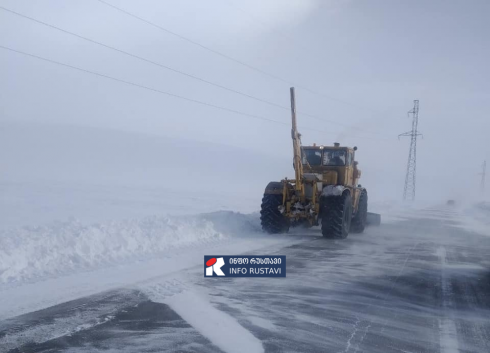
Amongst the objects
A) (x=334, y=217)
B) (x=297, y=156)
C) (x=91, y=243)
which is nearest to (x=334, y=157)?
(x=297, y=156)

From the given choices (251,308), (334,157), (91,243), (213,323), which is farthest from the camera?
(334,157)

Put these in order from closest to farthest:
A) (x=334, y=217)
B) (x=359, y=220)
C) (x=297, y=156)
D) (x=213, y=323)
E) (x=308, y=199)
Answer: (x=213, y=323) < (x=334, y=217) < (x=297, y=156) < (x=308, y=199) < (x=359, y=220)

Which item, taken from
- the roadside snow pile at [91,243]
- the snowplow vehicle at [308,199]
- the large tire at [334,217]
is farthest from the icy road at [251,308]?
the snowplow vehicle at [308,199]

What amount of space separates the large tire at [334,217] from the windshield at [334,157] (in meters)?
1.91

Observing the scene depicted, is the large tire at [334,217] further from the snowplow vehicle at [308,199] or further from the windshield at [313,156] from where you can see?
the windshield at [313,156]

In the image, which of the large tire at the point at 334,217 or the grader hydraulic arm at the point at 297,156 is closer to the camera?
the large tire at the point at 334,217

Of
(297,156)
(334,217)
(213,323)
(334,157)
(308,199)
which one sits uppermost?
(334,157)

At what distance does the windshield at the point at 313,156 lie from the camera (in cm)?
1595

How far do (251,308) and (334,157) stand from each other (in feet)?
33.6

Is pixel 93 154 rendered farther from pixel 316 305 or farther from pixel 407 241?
pixel 316 305

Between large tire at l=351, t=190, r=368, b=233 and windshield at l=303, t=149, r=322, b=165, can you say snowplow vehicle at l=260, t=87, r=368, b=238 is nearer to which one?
windshield at l=303, t=149, r=322, b=165

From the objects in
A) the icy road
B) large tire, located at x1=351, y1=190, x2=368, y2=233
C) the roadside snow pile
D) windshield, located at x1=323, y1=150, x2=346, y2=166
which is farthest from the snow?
large tire, located at x1=351, y1=190, x2=368, y2=233

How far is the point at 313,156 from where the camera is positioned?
1600cm

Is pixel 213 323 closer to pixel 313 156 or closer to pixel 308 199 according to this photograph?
pixel 308 199
